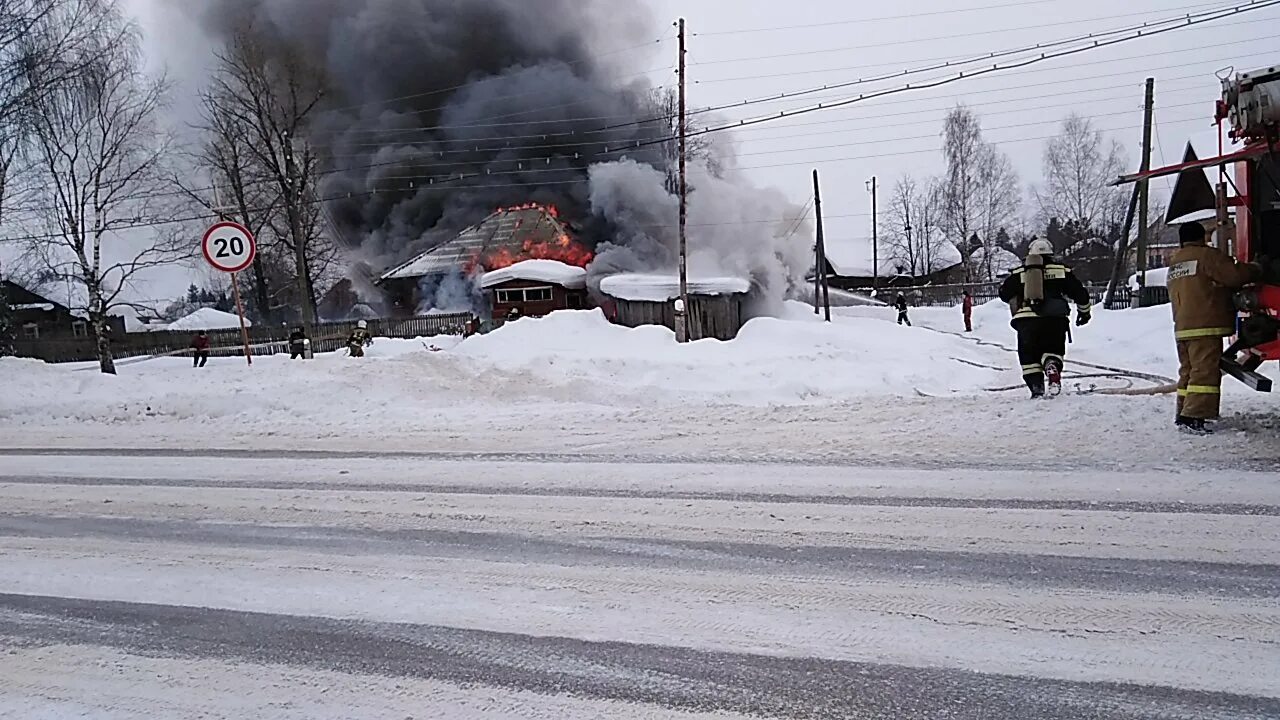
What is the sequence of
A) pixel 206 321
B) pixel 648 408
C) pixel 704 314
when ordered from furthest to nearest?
pixel 206 321, pixel 704 314, pixel 648 408

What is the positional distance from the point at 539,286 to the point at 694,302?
728 cm

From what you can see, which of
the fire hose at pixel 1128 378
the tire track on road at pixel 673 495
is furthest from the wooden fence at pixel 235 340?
the tire track on road at pixel 673 495

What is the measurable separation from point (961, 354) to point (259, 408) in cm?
1413

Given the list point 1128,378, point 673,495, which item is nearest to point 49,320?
point 673,495

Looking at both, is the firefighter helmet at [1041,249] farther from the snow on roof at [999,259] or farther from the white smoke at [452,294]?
the snow on roof at [999,259]

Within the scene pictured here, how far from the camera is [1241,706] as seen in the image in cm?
221

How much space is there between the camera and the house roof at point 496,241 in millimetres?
32469

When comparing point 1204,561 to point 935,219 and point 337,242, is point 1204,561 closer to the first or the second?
point 337,242

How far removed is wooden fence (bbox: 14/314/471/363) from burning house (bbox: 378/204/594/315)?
276 cm

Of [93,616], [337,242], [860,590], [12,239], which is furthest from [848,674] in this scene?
[337,242]

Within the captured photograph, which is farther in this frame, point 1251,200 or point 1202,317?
point 1251,200

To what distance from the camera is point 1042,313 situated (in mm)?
7117

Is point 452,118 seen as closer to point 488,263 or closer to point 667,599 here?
point 488,263

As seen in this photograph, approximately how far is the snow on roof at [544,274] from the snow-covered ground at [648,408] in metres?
13.4
